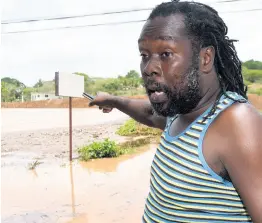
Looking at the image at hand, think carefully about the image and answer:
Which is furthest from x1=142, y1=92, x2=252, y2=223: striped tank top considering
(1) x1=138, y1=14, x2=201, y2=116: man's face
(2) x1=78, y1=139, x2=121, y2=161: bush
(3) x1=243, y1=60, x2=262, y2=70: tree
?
(3) x1=243, y1=60, x2=262, y2=70: tree

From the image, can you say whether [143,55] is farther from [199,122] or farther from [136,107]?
[136,107]

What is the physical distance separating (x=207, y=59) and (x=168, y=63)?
0.15m

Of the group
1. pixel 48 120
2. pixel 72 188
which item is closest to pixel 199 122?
pixel 72 188

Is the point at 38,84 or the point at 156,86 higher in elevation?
the point at 156,86

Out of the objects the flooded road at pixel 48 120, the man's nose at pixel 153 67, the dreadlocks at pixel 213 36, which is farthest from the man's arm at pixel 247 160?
the flooded road at pixel 48 120

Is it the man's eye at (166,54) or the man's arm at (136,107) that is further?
the man's arm at (136,107)

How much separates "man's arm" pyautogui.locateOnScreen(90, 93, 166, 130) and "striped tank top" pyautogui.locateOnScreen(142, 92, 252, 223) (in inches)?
24.4

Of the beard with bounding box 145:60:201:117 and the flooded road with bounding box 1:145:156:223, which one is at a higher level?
the beard with bounding box 145:60:201:117

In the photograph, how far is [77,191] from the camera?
22.4 feet

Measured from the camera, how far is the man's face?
1.29 meters

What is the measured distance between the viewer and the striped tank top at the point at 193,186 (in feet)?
4.05

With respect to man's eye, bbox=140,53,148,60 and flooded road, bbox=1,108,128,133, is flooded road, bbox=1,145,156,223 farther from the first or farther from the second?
flooded road, bbox=1,108,128,133

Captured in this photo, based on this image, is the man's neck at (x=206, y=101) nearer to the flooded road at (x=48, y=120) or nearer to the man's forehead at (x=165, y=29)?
the man's forehead at (x=165, y=29)

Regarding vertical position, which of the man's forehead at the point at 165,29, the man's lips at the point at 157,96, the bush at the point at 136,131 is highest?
the man's forehead at the point at 165,29
